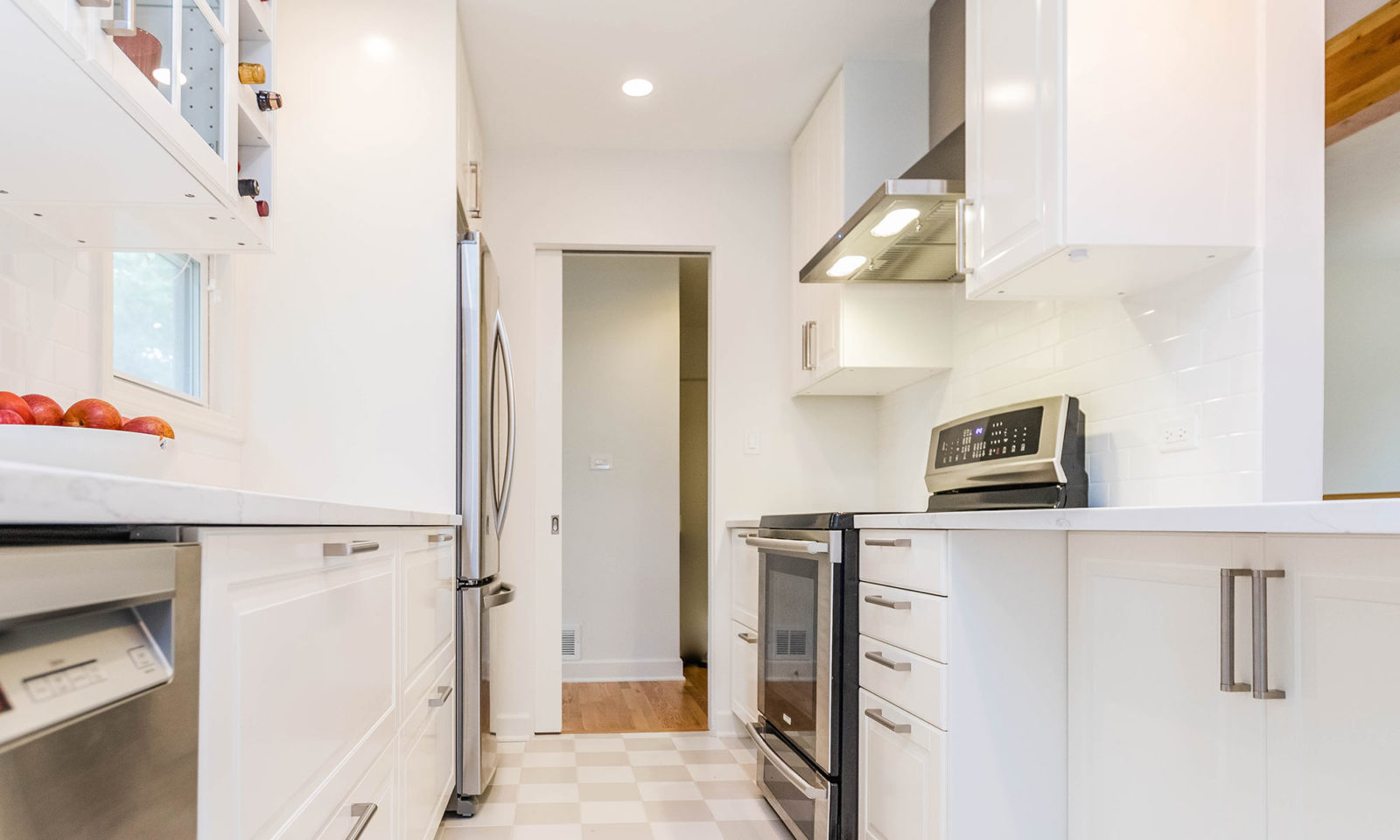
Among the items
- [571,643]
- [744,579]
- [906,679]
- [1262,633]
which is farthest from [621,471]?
[1262,633]

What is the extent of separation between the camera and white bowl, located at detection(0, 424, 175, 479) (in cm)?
101

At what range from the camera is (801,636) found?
2750 millimetres

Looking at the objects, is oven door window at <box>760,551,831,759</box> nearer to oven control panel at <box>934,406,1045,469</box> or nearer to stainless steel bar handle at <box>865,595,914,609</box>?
stainless steel bar handle at <box>865,595,914,609</box>

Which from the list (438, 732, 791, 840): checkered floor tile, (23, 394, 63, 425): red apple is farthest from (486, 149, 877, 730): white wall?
(23, 394, 63, 425): red apple

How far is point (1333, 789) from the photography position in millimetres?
1227

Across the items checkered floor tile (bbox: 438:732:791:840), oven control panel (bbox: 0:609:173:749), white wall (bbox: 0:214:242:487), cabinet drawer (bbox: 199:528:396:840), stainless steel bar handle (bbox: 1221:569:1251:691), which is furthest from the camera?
checkered floor tile (bbox: 438:732:791:840)

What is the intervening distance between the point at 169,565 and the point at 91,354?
1.44m

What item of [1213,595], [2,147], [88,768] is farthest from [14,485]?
[1213,595]

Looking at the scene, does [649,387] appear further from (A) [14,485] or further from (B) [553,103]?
(A) [14,485]

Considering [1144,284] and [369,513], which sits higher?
[1144,284]

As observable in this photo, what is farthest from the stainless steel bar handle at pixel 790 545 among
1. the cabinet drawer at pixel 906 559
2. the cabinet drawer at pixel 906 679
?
the cabinet drawer at pixel 906 679

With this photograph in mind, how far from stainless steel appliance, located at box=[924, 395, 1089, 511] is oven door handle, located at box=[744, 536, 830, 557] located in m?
0.40

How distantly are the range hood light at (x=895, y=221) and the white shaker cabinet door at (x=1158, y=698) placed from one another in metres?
1.03

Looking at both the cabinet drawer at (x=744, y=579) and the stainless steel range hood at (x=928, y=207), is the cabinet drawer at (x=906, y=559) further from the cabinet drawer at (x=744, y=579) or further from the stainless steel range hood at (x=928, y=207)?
the cabinet drawer at (x=744, y=579)
